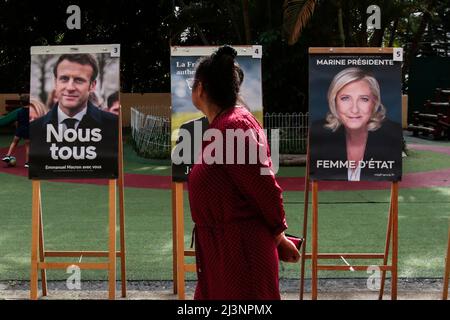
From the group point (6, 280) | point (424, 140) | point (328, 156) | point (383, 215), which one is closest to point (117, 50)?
point (328, 156)

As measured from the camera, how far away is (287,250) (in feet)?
11.8

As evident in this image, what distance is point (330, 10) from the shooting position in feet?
52.1

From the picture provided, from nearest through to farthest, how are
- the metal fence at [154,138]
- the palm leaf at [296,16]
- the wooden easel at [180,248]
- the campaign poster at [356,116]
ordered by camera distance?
1. the wooden easel at [180,248]
2. the campaign poster at [356,116]
3. the palm leaf at [296,16]
4. the metal fence at [154,138]

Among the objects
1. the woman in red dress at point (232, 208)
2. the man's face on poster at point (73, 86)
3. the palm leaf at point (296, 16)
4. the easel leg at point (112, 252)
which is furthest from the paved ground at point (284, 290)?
the palm leaf at point (296, 16)

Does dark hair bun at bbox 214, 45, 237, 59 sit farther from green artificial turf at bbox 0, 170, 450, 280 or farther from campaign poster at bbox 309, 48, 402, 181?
green artificial turf at bbox 0, 170, 450, 280

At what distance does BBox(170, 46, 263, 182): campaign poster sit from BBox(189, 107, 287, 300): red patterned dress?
2.26 m

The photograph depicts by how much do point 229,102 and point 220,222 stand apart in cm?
59

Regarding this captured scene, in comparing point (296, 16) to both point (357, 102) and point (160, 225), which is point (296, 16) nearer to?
point (160, 225)

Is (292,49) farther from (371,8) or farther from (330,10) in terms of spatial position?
(371,8)

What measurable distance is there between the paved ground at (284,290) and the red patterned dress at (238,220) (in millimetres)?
2477

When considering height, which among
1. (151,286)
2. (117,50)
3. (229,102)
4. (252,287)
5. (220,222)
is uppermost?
(117,50)

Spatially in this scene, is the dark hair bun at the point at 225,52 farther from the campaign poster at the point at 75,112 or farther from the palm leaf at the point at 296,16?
the palm leaf at the point at 296,16

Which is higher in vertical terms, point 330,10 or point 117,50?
point 330,10

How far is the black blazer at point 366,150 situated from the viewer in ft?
18.5
